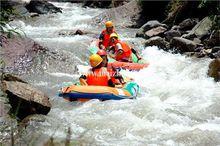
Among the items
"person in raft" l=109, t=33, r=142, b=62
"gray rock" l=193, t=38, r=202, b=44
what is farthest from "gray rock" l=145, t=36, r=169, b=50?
"person in raft" l=109, t=33, r=142, b=62

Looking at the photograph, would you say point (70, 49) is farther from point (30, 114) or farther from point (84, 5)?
point (84, 5)

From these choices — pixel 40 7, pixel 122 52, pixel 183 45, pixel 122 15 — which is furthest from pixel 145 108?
pixel 40 7

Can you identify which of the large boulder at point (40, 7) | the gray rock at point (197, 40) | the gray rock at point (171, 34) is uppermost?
the gray rock at point (197, 40)

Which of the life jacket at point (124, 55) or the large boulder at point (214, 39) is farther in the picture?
the large boulder at point (214, 39)

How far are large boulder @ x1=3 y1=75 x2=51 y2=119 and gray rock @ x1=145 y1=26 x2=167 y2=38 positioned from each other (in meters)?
7.69

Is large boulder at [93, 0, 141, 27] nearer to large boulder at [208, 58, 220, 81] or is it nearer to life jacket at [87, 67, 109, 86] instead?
large boulder at [208, 58, 220, 81]

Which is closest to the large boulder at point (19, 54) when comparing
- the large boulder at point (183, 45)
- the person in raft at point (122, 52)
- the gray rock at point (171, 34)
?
the person in raft at point (122, 52)

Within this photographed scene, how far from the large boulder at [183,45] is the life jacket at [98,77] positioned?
4.27 m

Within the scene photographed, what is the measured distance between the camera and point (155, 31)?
14047 millimetres

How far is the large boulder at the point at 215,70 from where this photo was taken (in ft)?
30.5

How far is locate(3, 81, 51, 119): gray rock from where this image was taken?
6059mm

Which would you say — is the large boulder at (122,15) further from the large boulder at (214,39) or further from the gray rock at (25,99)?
the gray rock at (25,99)

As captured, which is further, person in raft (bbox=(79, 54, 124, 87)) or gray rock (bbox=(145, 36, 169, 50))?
gray rock (bbox=(145, 36, 169, 50))

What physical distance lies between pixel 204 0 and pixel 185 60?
245 centimetres
